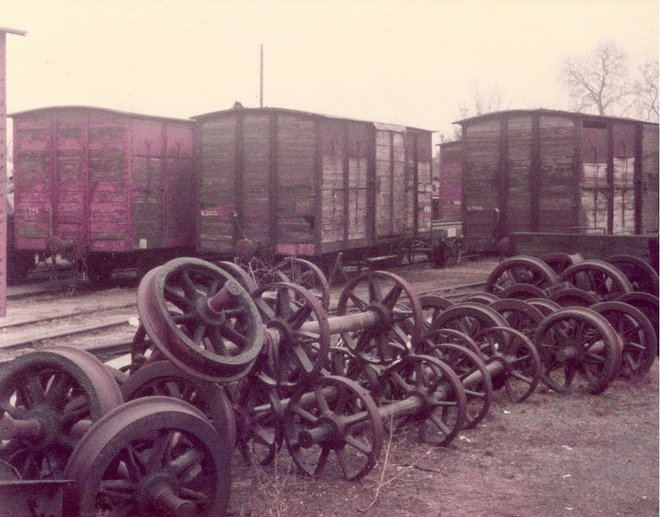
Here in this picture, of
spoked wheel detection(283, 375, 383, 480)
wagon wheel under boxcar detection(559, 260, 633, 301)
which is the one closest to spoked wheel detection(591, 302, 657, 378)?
wagon wheel under boxcar detection(559, 260, 633, 301)

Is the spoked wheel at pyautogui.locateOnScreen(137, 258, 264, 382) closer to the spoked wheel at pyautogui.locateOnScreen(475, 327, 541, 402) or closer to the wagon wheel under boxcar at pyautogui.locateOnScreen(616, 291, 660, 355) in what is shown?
the spoked wheel at pyautogui.locateOnScreen(475, 327, 541, 402)

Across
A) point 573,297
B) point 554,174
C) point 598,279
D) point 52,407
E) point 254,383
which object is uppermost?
point 554,174

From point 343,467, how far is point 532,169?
12344 mm

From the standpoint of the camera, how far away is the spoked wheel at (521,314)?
7789 mm

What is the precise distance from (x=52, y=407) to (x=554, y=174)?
1355 centimetres

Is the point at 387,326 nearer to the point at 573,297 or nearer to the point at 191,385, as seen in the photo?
the point at 191,385

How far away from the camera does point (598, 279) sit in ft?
31.1

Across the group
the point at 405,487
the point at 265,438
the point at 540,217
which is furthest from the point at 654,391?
the point at 540,217

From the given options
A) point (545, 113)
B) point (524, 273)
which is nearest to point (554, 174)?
point (545, 113)

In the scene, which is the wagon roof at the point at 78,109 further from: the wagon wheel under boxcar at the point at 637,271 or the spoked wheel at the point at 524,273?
the wagon wheel under boxcar at the point at 637,271

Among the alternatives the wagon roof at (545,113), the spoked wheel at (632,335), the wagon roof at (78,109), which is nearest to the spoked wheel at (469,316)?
the spoked wheel at (632,335)

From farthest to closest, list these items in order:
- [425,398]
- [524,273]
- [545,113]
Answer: [545,113], [524,273], [425,398]

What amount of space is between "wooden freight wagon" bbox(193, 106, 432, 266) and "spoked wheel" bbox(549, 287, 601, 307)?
6.45 m

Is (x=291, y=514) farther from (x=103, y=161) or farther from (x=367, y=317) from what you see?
(x=103, y=161)
